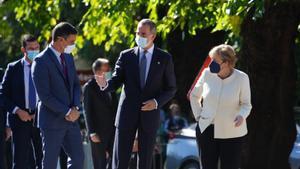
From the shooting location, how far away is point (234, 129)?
33.8ft

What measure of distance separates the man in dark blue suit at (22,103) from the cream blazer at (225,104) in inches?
103

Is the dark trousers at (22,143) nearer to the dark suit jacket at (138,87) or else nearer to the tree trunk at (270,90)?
the dark suit jacket at (138,87)

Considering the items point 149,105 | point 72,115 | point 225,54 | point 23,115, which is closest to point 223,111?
point 225,54

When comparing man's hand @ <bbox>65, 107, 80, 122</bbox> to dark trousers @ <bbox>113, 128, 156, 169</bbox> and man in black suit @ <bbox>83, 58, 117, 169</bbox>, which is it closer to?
dark trousers @ <bbox>113, 128, 156, 169</bbox>

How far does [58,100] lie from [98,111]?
11.3 feet

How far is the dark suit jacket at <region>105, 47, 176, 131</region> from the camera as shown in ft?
34.1

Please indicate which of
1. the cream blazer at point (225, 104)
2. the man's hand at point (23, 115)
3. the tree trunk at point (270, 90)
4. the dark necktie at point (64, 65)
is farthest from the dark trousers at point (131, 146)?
the tree trunk at point (270, 90)

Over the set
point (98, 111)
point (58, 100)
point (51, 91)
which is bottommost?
point (98, 111)

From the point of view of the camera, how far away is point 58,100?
32.8 ft

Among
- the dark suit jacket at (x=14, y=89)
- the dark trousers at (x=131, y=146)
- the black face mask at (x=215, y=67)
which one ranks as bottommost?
the dark trousers at (x=131, y=146)

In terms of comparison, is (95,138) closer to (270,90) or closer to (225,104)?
(270,90)

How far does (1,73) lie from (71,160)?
2.84m

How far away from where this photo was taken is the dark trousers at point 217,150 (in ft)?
33.8

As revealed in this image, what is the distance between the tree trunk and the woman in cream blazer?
4.01 meters
